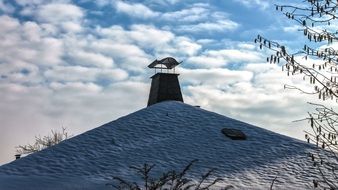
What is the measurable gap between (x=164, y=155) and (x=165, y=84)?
21.8 ft

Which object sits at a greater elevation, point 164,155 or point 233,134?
point 233,134

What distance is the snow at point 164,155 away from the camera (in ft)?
44.0

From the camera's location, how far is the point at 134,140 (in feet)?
51.2

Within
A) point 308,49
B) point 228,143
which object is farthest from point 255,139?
point 308,49

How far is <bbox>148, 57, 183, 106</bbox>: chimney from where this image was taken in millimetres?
20875

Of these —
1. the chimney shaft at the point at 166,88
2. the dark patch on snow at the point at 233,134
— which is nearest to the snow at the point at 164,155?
the dark patch on snow at the point at 233,134

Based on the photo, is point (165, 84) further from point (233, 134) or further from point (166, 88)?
point (233, 134)

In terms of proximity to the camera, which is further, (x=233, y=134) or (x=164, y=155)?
(x=233, y=134)

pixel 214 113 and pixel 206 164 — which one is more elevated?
pixel 214 113

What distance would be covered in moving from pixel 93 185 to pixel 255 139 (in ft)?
19.5

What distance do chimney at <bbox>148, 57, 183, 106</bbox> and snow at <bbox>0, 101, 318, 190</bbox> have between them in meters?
2.98

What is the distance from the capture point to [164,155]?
14695mm

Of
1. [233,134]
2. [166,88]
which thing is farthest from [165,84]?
[233,134]

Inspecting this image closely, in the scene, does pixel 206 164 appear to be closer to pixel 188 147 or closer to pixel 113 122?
pixel 188 147
